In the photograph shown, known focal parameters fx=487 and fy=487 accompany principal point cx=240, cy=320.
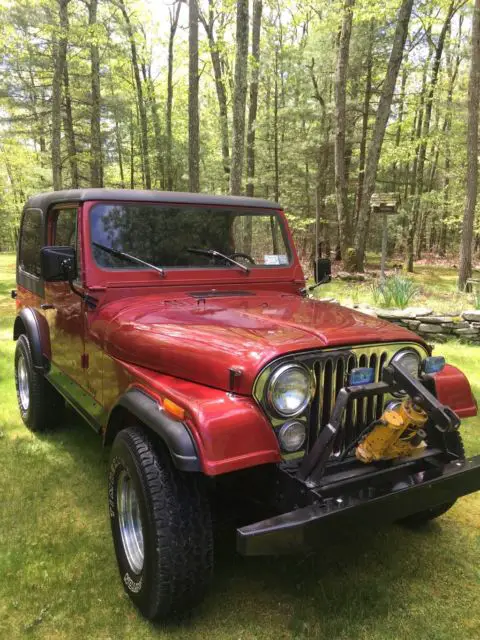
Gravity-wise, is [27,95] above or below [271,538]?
above

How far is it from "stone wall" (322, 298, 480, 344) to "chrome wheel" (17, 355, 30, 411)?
17.6 feet

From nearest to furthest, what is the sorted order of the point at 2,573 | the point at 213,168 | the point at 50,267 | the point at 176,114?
the point at 2,573
the point at 50,267
the point at 213,168
the point at 176,114

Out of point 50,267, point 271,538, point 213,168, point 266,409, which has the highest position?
point 213,168

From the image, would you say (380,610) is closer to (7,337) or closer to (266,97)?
(7,337)

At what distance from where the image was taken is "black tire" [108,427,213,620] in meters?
2.04

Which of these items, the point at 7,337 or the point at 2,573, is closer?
the point at 2,573

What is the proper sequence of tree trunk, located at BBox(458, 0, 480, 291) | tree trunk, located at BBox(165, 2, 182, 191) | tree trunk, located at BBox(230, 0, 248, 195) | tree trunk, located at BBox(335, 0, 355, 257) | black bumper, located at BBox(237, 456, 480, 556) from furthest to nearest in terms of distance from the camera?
tree trunk, located at BBox(165, 2, 182, 191), tree trunk, located at BBox(335, 0, 355, 257), tree trunk, located at BBox(458, 0, 480, 291), tree trunk, located at BBox(230, 0, 248, 195), black bumper, located at BBox(237, 456, 480, 556)

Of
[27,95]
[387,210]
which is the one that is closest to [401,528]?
[387,210]

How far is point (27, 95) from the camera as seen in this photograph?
1734 cm

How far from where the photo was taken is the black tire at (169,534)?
2.04 m

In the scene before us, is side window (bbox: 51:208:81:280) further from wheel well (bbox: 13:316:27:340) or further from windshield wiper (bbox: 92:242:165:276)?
wheel well (bbox: 13:316:27:340)

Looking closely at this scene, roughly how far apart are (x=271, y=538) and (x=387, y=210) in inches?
384

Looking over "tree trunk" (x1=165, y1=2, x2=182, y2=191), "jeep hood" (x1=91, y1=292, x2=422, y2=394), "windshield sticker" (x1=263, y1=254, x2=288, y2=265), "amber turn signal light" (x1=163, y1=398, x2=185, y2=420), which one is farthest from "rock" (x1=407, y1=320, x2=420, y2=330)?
"tree trunk" (x1=165, y1=2, x2=182, y2=191)

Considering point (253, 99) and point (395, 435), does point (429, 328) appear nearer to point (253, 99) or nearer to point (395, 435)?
point (395, 435)
